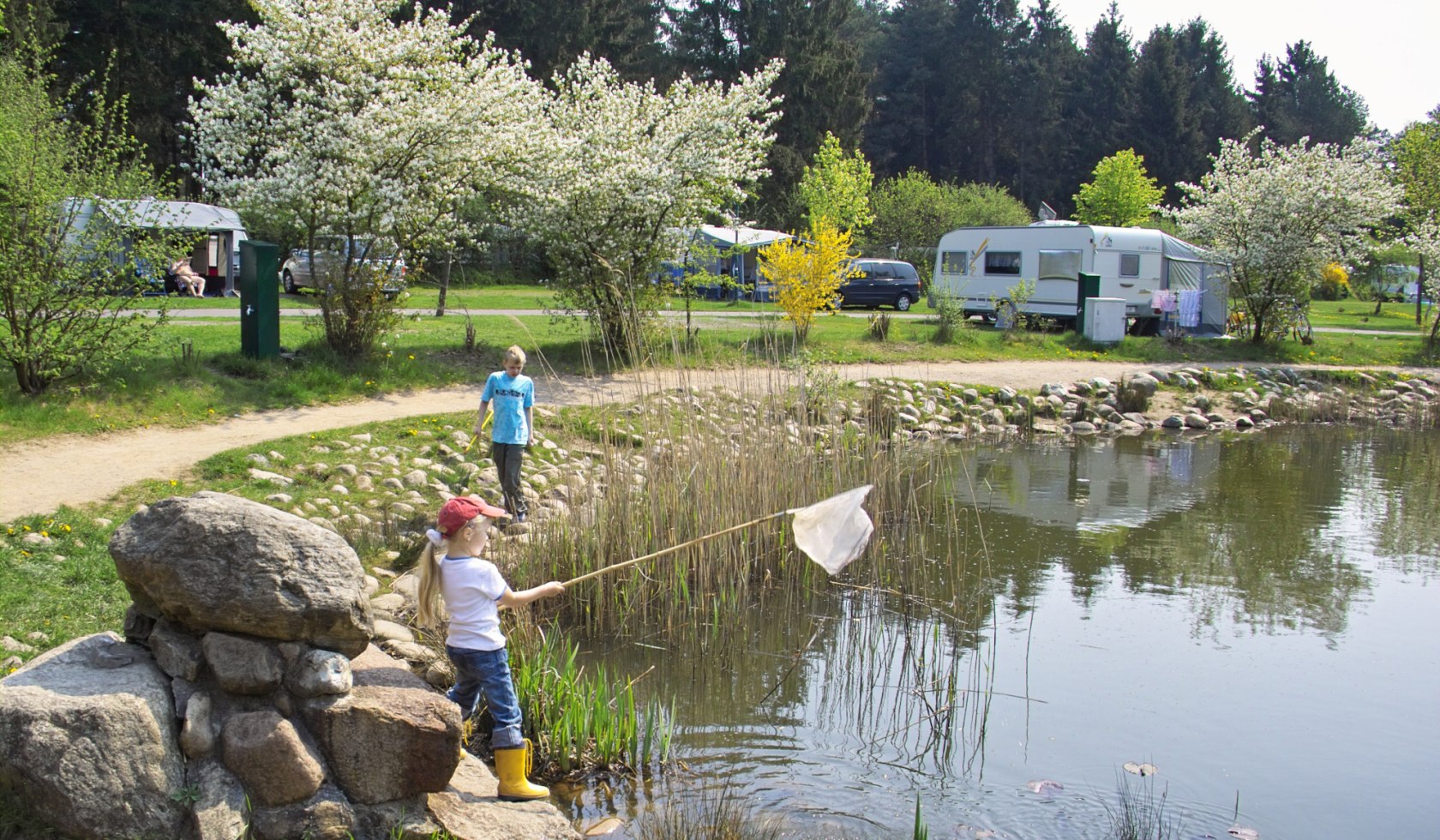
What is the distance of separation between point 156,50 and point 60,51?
295 centimetres

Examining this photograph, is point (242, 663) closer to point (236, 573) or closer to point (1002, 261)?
point (236, 573)

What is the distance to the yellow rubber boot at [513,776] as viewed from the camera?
5047 mm

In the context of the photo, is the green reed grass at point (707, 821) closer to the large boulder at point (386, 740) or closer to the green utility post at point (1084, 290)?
the large boulder at point (386, 740)

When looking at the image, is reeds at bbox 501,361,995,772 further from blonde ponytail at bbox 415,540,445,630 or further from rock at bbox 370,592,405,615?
blonde ponytail at bbox 415,540,445,630

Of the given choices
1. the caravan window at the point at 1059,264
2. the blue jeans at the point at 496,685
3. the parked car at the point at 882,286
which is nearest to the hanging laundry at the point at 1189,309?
the caravan window at the point at 1059,264

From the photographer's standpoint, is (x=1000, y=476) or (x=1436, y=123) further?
(x=1436, y=123)

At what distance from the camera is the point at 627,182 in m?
16.2

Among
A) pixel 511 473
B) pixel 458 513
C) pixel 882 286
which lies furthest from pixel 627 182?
pixel 882 286

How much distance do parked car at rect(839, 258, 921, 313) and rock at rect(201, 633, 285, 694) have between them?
93.4 feet

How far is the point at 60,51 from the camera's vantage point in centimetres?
3195

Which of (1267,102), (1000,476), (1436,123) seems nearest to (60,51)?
(1000,476)

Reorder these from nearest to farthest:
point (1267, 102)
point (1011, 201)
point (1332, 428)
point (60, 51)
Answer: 1. point (1332, 428)
2. point (60, 51)
3. point (1011, 201)
4. point (1267, 102)

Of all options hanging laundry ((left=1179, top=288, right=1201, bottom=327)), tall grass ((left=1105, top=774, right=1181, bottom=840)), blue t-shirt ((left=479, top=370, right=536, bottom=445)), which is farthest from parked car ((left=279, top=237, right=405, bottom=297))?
hanging laundry ((left=1179, top=288, right=1201, bottom=327))

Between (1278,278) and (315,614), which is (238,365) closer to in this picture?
(315,614)
